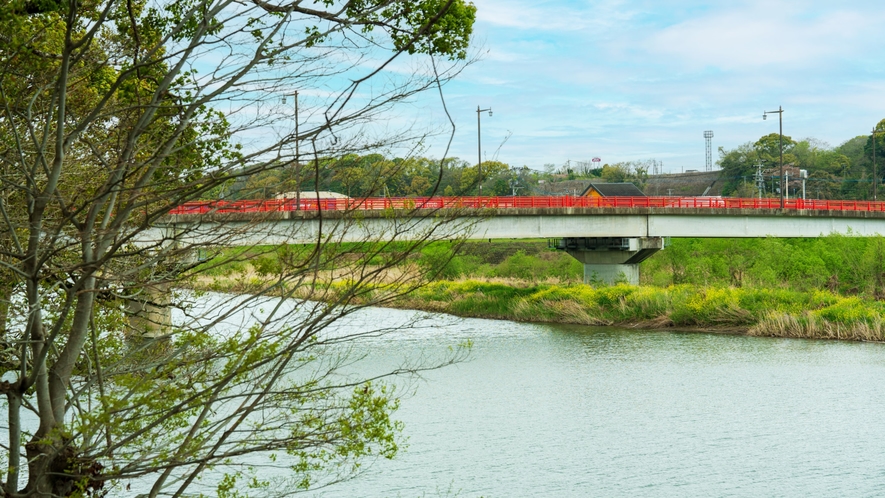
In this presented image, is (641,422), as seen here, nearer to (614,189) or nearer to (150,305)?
(150,305)

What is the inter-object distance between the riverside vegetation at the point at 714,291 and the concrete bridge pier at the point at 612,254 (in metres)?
0.91

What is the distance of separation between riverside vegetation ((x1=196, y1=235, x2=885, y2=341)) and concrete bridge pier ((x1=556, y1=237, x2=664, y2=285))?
0.91 meters

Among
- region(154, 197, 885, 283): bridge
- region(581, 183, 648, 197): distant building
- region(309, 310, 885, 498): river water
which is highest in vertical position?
region(581, 183, 648, 197): distant building

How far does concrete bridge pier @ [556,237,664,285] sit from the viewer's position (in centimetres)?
4097

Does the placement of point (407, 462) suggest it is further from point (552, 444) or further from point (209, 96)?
point (209, 96)

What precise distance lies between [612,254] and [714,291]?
6192 mm

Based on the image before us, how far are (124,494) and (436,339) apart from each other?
61.1 feet

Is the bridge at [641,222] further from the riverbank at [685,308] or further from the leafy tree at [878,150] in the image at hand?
the leafy tree at [878,150]

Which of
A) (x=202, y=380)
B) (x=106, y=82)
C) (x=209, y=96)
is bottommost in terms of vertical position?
(x=202, y=380)

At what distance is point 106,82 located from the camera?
29.5 feet

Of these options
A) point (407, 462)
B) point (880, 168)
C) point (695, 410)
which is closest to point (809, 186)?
point (880, 168)

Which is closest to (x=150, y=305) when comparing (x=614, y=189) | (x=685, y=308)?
(x=685, y=308)

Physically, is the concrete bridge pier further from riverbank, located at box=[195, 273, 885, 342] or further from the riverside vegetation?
riverbank, located at box=[195, 273, 885, 342]

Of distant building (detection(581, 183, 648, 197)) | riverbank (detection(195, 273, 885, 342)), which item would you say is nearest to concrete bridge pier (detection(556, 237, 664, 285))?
riverbank (detection(195, 273, 885, 342))
